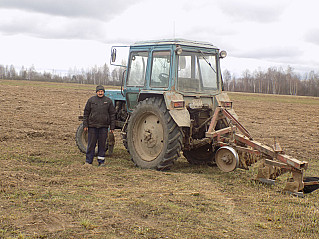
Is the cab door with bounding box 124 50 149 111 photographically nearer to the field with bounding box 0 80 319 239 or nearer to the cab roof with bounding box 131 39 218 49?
the cab roof with bounding box 131 39 218 49

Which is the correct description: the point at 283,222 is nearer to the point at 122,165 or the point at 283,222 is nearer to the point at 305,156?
the point at 122,165

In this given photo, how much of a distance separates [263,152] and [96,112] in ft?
11.7

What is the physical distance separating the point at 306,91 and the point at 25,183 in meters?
100

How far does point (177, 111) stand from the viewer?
753 cm

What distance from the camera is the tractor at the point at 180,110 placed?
739 cm

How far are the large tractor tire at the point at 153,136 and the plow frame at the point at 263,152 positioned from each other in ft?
2.37

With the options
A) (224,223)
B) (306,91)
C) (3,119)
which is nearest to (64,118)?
(3,119)

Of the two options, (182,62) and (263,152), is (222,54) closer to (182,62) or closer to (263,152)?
(182,62)

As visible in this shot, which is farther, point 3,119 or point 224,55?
point 3,119

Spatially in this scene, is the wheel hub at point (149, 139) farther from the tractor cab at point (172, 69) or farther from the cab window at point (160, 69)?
the cab window at point (160, 69)

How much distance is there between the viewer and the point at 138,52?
866 cm

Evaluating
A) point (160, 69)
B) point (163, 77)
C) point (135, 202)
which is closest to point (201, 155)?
point (163, 77)

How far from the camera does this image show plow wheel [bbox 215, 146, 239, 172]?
6.99m

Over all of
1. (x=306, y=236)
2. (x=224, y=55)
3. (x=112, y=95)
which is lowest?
(x=306, y=236)
